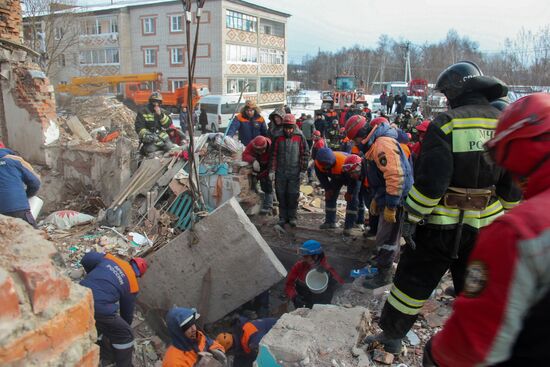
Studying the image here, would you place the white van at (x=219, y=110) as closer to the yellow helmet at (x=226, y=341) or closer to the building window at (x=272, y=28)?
the yellow helmet at (x=226, y=341)

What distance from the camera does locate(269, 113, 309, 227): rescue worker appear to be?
566cm

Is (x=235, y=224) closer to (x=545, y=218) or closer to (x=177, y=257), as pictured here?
(x=177, y=257)

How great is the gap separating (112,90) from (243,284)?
27365 mm

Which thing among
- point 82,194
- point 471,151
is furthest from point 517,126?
point 82,194

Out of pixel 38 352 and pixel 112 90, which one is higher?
pixel 112 90

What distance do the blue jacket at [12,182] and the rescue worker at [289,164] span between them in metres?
2.99

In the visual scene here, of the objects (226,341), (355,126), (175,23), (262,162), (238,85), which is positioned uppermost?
(175,23)

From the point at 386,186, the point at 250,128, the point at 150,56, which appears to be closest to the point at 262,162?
the point at 250,128

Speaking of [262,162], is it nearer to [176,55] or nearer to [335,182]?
[335,182]

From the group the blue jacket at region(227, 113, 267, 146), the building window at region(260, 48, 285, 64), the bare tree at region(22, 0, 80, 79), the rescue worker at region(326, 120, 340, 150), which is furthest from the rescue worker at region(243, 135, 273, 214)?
the building window at region(260, 48, 285, 64)

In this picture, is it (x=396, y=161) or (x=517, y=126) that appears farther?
(x=396, y=161)

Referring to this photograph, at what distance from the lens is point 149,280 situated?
4590 mm

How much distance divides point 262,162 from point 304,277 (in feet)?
6.88

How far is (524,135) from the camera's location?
1.28 metres
